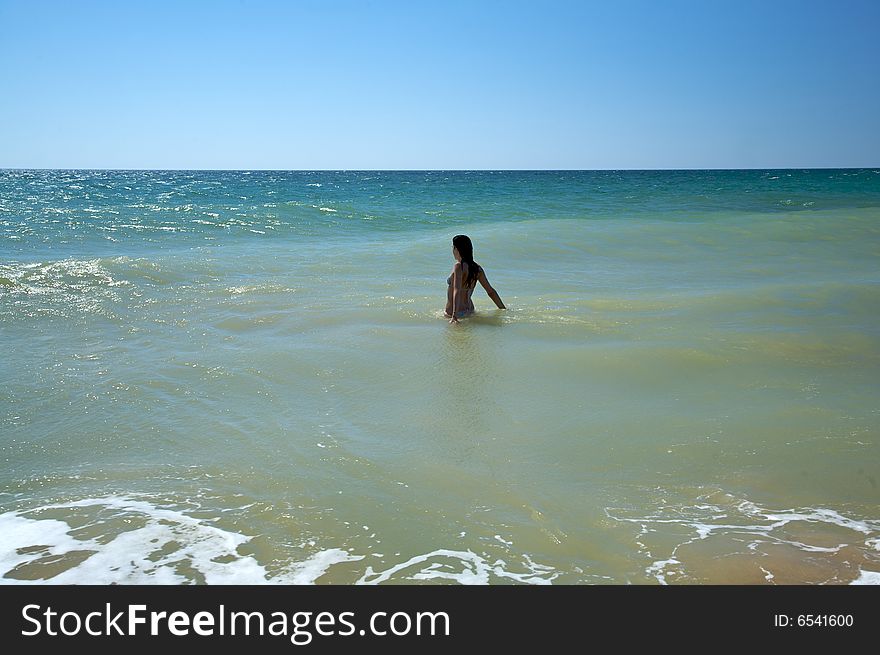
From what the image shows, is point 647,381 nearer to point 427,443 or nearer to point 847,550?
point 427,443

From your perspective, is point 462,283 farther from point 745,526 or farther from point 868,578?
point 868,578

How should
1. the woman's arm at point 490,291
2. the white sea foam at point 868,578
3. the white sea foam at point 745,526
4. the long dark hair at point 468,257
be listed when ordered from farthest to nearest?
1. the woman's arm at point 490,291
2. the long dark hair at point 468,257
3. the white sea foam at point 745,526
4. the white sea foam at point 868,578

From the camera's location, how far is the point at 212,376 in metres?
5.83

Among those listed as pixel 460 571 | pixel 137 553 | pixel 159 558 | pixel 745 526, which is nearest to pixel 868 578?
pixel 745 526

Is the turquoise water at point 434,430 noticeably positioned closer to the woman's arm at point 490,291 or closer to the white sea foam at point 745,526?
the white sea foam at point 745,526

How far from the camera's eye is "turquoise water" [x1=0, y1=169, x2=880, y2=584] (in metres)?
3.20

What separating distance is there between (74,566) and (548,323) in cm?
561

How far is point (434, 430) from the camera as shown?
471 cm

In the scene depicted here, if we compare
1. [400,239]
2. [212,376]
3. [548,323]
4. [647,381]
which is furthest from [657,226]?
[212,376]

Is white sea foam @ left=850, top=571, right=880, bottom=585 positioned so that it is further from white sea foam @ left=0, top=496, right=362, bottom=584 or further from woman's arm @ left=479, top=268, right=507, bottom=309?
woman's arm @ left=479, top=268, right=507, bottom=309

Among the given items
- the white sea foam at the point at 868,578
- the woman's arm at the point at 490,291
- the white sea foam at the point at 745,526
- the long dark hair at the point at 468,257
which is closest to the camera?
the white sea foam at the point at 868,578

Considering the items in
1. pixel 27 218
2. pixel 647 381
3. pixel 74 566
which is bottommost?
pixel 74 566

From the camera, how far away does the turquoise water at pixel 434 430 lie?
3.20 m

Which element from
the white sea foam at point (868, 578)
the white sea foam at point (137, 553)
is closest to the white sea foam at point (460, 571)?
the white sea foam at point (137, 553)
